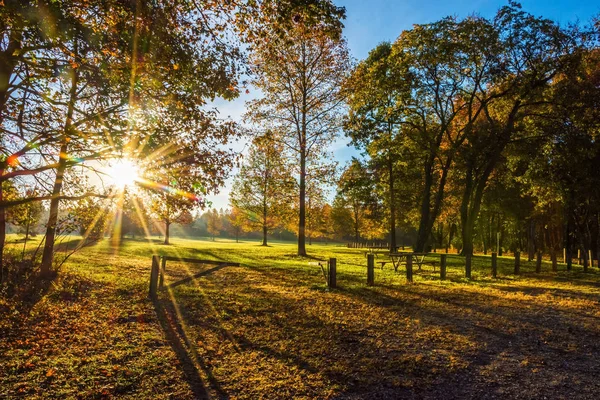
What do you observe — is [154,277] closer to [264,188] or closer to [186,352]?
[186,352]

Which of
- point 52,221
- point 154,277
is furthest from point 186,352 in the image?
point 52,221

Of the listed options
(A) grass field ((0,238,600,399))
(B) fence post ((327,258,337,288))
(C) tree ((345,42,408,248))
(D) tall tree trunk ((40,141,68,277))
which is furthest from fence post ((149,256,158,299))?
(C) tree ((345,42,408,248))

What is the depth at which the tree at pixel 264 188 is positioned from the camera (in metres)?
25.8

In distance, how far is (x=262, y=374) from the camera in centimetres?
507

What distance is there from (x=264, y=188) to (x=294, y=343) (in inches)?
1104

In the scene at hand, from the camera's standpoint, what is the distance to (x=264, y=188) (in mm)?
34031

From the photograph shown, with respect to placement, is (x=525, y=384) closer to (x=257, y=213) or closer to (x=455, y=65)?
(x=455, y=65)

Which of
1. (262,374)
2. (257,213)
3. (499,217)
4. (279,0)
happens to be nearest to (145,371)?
(262,374)

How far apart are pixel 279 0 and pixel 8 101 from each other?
687cm

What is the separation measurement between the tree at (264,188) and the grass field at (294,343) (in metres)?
9.78

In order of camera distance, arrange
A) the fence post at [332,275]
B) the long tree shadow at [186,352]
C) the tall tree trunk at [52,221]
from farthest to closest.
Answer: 1. the fence post at [332,275]
2. the tall tree trunk at [52,221]
3. the long tree shadow at [186,352]

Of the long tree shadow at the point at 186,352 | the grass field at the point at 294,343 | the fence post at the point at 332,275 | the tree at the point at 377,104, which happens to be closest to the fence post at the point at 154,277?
the grass field at the point at 294,343

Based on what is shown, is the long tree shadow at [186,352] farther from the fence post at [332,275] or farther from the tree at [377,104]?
the tree at [377,104]

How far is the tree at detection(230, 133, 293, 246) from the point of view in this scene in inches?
1016
